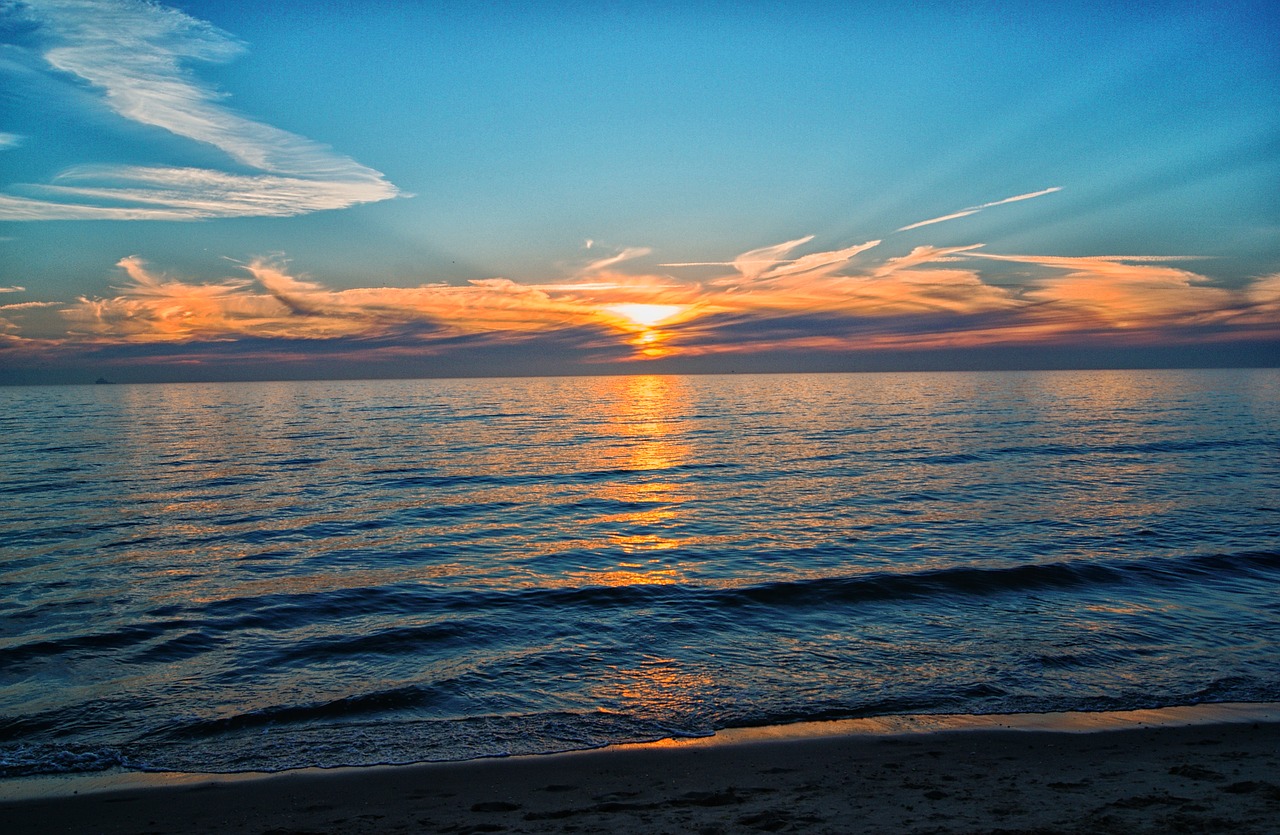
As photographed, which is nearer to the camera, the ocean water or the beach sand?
the beach sand

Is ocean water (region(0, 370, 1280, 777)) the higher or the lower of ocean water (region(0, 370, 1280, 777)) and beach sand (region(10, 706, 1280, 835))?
the lower

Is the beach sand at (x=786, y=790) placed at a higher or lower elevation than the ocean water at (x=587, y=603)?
higher

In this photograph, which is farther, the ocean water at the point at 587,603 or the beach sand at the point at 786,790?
the ocean water at the point at 587,603

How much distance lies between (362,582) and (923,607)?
45.5ft

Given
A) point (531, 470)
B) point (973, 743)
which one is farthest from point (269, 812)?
point (531, 470)

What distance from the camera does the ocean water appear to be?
10.9 m

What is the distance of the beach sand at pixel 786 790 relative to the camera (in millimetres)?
7477

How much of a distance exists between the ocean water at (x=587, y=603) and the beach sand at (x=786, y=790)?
76 cm

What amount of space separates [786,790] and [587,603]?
9.02 m

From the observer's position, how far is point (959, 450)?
1864 inches

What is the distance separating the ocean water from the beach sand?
2.48 feet

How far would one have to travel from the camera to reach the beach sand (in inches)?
294

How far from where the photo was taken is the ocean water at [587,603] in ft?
35.8

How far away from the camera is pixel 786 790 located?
8328mm
